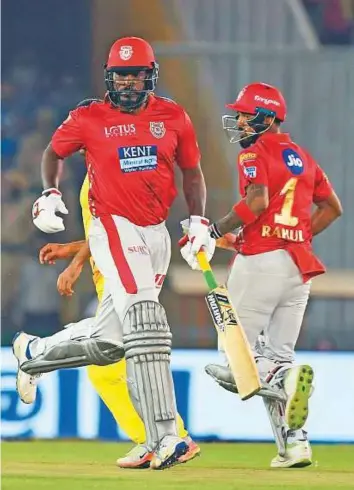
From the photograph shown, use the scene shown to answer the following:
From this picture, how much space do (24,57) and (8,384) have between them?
2123 mm

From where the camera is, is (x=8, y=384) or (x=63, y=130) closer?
(x=63, y=130)

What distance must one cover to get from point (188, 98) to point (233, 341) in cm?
351

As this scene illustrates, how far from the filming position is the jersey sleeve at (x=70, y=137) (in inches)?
303

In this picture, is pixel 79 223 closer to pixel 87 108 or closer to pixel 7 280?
pixel 7 280

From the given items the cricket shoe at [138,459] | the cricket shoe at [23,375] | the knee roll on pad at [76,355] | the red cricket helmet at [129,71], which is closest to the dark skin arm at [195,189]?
the red cricket helmet at [129,71]

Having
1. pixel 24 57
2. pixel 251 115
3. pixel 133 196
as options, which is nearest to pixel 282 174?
pixel 251 115

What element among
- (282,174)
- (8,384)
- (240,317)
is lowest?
(8,384)

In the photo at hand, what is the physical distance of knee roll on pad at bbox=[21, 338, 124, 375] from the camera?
7.66 m

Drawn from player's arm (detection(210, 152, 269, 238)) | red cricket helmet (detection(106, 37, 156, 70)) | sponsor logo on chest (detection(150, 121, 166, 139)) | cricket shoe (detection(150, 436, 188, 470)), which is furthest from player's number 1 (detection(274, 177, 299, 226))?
cricket shoe (detection(150, 436, 188, 470))

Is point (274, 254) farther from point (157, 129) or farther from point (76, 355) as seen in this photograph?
point (76, 355)

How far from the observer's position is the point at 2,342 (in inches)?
419

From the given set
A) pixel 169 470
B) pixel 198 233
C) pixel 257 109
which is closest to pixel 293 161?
pixel 257 109

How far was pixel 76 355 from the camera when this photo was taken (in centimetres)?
778

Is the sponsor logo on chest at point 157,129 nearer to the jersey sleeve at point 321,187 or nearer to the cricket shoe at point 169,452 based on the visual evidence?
the jersey sleeve at point 321,187
